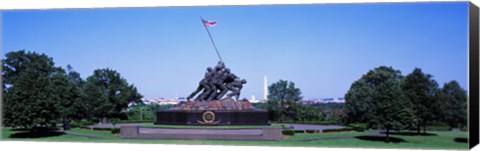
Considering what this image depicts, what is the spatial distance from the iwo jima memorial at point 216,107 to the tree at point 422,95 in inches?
337

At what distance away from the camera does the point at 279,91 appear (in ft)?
136

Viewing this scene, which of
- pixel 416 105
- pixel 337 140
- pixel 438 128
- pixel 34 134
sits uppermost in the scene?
pixel 416 105

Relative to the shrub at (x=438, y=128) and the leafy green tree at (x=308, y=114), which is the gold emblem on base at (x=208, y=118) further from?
the leafy green tree at (x=308, y=114)

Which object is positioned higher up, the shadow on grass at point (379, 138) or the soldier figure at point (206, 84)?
the soldier figure at point (206, 84)

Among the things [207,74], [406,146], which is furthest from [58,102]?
[406,146]

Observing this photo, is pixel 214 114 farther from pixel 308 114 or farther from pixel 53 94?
pixel 308 114

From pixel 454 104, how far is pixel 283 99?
1875cm

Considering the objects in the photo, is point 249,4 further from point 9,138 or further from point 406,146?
point 9,138

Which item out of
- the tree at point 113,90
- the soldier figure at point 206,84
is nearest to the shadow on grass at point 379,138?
the soldier figure at point 206,84

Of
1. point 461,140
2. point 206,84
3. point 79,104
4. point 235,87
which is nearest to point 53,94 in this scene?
point 79,104

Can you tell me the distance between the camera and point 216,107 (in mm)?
32406

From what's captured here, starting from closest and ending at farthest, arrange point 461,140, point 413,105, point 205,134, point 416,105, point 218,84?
point 461,140, point 413,105, point 416,105, point 205,134, point 218,84

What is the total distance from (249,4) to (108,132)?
10.9m

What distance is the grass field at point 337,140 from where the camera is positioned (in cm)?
2366
